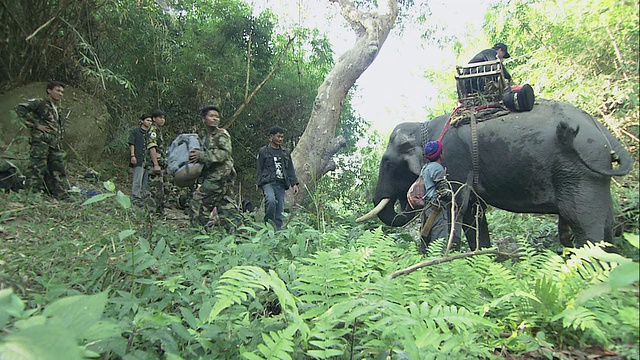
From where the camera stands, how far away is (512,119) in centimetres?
436

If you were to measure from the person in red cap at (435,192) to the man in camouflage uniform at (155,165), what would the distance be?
3.99 metres

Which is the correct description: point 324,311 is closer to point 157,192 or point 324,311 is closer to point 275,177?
point 275,177

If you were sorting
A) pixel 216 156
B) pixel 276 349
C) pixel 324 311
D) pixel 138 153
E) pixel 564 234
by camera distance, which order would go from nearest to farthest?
pixel 276 349
pixel 324 311
pixel 564 234
pixel 216 156
pixel 138 153

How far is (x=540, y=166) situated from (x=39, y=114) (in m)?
6.10

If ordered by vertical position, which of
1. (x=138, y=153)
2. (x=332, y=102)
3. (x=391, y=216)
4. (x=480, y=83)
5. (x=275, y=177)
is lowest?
(x=391, y=216)

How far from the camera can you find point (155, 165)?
6.69 metres

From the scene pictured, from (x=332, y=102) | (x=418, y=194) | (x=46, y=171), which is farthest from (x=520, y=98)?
(x=46, y=171)

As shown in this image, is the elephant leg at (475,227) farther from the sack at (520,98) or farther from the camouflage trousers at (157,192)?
the camouflage trousers at (157,192)

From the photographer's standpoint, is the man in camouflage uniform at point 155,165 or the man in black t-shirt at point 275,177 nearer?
the man in black t-shirt at point 275,177

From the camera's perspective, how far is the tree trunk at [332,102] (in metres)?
8.38

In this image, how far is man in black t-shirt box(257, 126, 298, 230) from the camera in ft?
20.6

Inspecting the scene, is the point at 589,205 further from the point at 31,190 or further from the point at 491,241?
the point at 31,190

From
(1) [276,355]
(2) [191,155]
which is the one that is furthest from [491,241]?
(1) [276,355]

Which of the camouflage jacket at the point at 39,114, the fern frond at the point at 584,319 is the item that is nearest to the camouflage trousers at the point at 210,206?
the camouflage jacket at the point at 39,114
